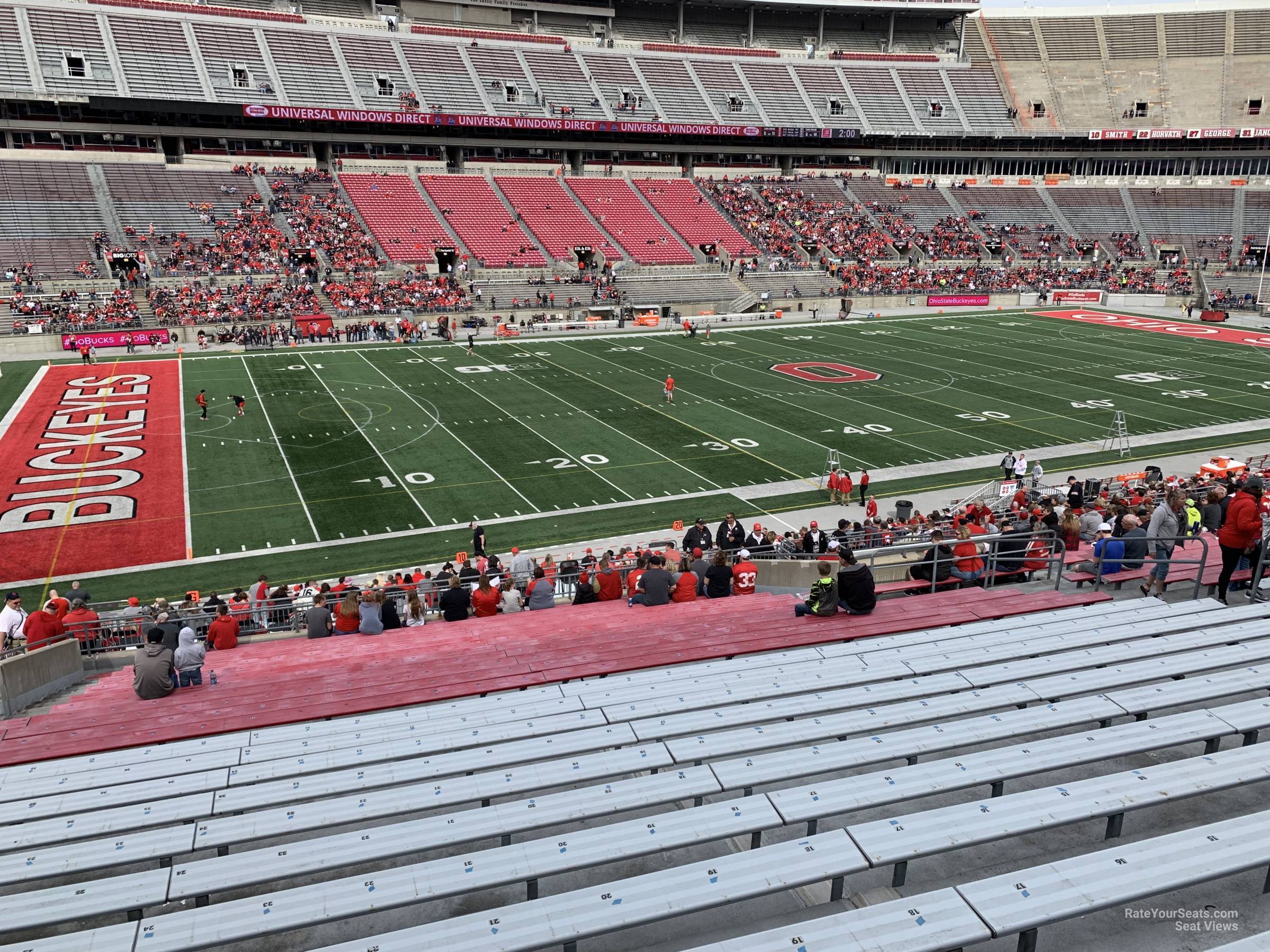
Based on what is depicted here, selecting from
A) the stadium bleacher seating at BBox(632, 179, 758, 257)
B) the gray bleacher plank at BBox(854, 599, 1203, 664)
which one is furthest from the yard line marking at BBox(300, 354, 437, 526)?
the stadium bleacher seating at BBox(632, 179, 758, 257)

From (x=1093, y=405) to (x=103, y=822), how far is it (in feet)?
124

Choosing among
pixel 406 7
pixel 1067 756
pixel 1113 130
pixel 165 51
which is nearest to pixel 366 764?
pixel 1067 756

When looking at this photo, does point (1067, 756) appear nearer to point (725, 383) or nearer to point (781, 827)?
point (781, 827)

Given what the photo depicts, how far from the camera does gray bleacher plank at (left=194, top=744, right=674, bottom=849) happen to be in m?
6.39

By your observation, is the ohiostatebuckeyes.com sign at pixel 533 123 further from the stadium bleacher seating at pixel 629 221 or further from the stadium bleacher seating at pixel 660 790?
the stadium bleacher seating at pixel 660 790

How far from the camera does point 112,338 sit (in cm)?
4688

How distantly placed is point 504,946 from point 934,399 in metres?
35.9

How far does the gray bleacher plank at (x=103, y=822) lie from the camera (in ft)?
21.6

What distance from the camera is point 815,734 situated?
7.43m

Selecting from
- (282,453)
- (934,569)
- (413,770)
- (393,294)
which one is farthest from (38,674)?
(393,294)

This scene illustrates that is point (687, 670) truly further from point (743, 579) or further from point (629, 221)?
point (629, 221)

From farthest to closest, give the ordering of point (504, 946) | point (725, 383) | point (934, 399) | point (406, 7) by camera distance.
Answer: point (406, 7) < point (725, 383) < point (934, 399) < point (504, 946)

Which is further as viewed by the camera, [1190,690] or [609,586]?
[609,586]

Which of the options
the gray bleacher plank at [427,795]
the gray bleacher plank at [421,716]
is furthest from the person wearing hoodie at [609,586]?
the gray bleacher plank at [427,795]
